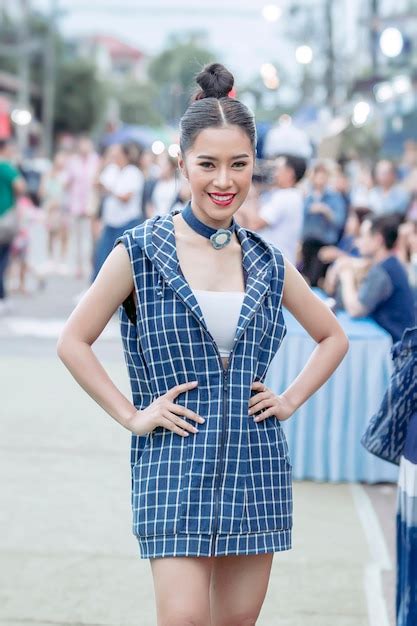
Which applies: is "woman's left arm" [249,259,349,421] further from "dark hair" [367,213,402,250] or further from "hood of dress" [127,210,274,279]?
"dark hair" [367,213,402,250]

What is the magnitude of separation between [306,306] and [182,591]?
81cm

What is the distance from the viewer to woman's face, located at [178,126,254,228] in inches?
124

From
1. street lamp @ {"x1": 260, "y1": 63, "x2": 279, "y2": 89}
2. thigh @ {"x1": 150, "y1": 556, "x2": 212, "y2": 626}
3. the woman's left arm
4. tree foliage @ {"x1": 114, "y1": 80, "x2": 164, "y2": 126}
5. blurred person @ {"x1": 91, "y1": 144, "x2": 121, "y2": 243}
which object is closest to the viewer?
thigh @ {"x1": 150, "y1": 556, "x2": 212, "y2": 626}

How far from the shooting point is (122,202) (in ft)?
44.7

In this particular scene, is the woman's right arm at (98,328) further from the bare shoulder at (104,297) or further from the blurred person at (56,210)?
the blurred person at (56,210)

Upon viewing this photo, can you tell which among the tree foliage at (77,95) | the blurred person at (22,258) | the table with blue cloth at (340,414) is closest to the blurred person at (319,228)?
the blurred person at (22,258)

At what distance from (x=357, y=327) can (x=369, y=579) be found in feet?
8.07

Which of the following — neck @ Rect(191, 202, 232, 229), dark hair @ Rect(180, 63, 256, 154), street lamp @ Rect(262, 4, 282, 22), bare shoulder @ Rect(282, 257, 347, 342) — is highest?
street lamp @ Rect(262, 4, 282, 22)

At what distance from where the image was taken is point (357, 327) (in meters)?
7.68

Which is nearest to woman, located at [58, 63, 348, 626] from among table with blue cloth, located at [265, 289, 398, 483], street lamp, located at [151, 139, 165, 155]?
table with blue cloth, located at [265, 289, 398, 483]

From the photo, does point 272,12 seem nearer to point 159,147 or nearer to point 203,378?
point 159,147

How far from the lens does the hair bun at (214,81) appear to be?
3.27 metres

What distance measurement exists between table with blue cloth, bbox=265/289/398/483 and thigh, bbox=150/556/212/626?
4.20 metres

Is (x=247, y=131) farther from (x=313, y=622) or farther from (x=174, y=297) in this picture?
(x=313, y=622)
